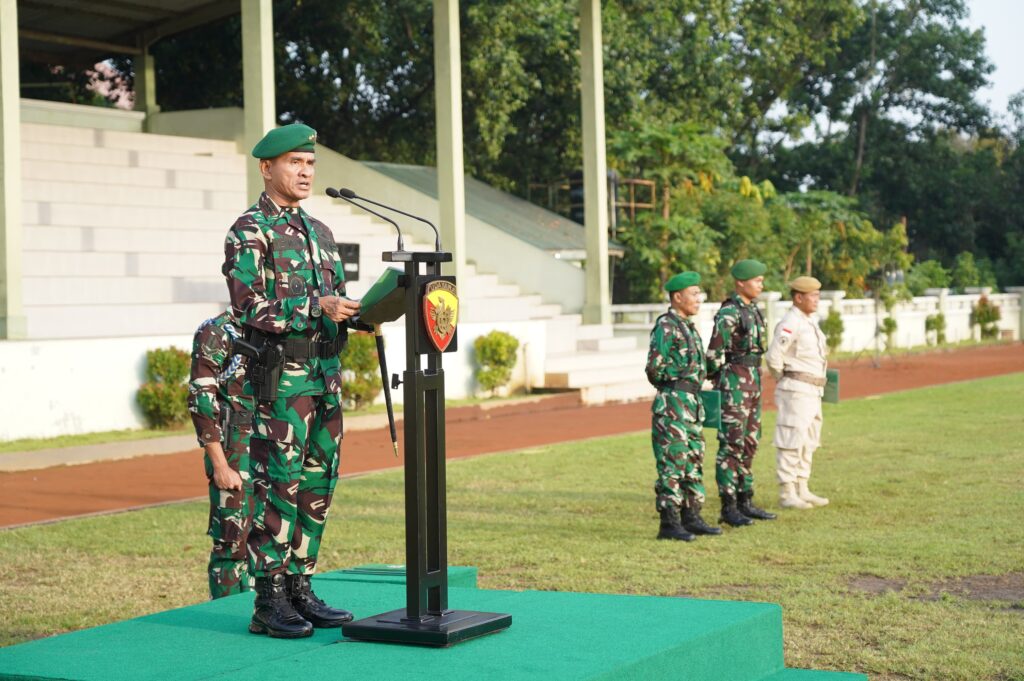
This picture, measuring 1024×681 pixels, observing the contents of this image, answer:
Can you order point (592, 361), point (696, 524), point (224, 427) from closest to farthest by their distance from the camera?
point (224, 427), point (696, 524), point (592, 361)

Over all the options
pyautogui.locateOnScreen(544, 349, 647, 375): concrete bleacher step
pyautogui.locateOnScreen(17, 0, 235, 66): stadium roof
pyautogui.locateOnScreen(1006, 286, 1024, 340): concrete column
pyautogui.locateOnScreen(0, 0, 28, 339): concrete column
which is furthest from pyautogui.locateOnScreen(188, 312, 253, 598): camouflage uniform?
pyautogui.locateOnScreen(1006, 286, 1024, 340): concrete column

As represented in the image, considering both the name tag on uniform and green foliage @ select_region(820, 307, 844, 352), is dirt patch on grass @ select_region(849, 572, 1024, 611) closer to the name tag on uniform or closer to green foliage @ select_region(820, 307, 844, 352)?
the name tag on uniform

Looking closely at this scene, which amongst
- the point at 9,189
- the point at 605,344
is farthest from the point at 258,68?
the point at 605,344

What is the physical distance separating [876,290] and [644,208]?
6.69m

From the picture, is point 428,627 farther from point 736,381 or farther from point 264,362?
point 736,381

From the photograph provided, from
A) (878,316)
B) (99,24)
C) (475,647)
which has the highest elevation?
(99,24)

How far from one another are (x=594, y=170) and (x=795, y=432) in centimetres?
1412

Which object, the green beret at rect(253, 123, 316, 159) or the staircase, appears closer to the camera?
the green beret at rect(253, 123, 316, 159)

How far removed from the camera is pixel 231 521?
6.14m

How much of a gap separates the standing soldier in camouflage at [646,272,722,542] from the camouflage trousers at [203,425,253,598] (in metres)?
3.57

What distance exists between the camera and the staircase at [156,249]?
17.6 m

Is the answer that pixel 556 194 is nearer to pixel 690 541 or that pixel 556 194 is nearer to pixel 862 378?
pixel 862 378

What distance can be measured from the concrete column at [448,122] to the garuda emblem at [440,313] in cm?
1567

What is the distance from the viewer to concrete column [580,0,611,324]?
77.2ft
